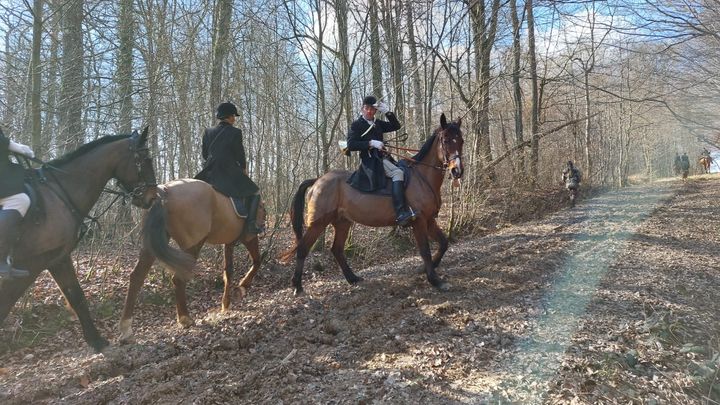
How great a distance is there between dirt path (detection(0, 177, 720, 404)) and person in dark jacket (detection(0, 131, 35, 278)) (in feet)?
3.70

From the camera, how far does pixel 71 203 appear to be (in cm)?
437

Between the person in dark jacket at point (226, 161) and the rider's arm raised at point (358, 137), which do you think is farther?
the rider's arm raised at point (358, 137)

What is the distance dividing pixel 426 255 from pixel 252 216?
2.59 metres

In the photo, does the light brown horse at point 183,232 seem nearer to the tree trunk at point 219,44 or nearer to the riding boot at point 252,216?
the riding boot at point 252,216

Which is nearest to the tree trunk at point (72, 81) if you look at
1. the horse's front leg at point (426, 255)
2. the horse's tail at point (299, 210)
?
the horse's tail at point (299, 210)

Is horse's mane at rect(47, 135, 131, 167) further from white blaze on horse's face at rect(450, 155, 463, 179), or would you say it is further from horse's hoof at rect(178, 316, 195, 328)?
white blaze on horse's face at rect(450, 155, 463, 179)

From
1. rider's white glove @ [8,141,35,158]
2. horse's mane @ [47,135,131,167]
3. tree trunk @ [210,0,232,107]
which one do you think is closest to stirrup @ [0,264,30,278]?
rider's white glove @ [8,141,35,158]

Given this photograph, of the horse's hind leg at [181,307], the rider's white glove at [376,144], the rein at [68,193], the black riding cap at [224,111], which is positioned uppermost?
the black riding cap at [224,111]

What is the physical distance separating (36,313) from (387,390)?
513 cm

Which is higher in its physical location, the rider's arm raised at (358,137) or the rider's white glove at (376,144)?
the rider's arm raised at (358,137)

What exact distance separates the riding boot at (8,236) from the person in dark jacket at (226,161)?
7.77 ft

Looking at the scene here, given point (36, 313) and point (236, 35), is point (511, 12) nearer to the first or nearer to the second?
point (236, 35)

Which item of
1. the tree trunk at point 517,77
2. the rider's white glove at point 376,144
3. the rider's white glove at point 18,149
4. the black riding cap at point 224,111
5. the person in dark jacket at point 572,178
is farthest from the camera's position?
the person in dark jacket at point 572,178

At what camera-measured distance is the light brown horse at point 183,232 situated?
15.6 feet
